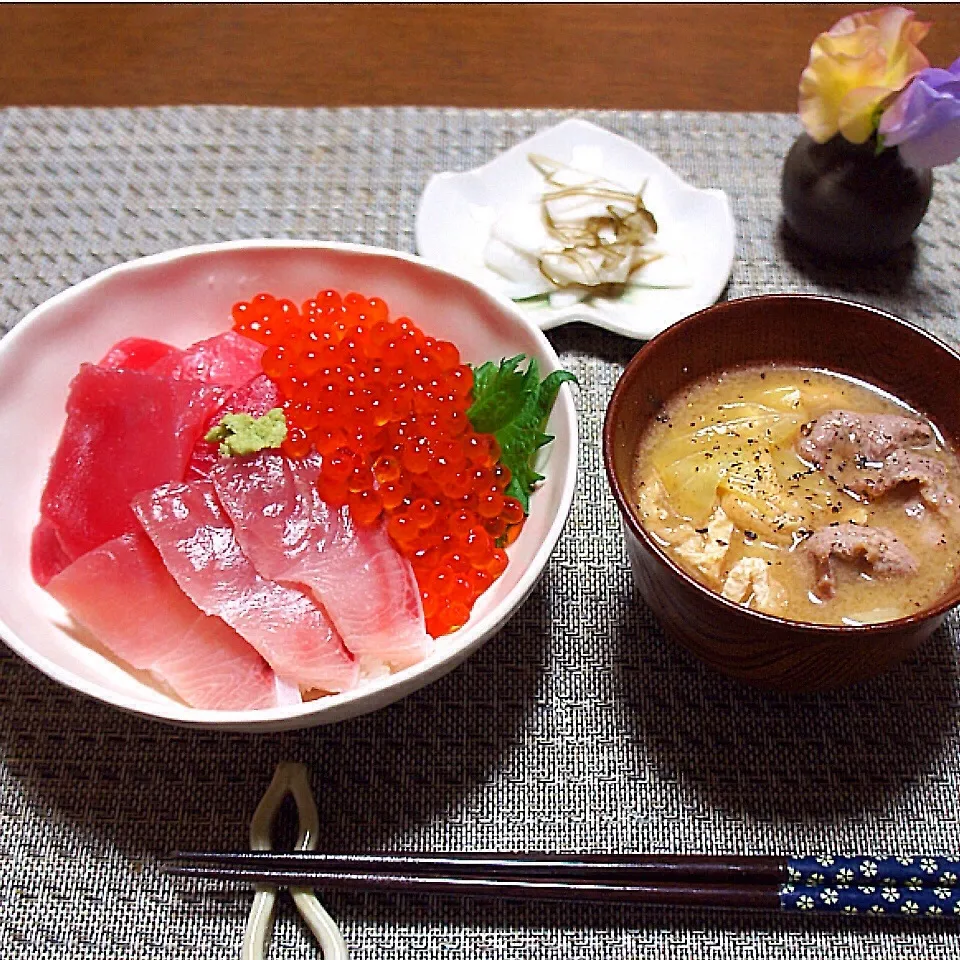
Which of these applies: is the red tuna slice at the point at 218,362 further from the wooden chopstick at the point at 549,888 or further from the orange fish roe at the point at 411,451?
the wooden chopstick at the point at 549,888

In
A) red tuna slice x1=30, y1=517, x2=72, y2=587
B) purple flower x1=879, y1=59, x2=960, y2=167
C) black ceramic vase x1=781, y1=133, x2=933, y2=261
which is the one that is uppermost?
purple flower x1=879, y1=59, x2=960, y2=167

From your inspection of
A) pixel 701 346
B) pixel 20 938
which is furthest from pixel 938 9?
pixel 20 938

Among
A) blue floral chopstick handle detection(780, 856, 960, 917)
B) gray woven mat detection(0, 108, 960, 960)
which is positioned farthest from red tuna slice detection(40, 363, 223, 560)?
blue floral chopstick handle detection(780, 856, 960, 917)

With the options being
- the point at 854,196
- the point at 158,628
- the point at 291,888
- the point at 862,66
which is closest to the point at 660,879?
the point at 291,888

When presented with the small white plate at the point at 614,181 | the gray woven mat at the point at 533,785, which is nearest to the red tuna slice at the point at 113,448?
the gray woven mat at the point at 533,785

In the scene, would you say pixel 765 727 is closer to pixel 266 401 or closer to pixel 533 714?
pixel 533 714

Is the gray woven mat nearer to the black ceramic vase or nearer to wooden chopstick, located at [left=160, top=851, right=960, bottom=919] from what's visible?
wooden chopstick, located at [left=160, top=851, right=960, bottom=919]
